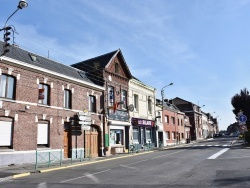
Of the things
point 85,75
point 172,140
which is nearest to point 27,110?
point 85,75

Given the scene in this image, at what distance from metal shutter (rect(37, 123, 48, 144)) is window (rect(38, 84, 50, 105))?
5.73ft

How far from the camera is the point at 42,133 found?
68.4 feet

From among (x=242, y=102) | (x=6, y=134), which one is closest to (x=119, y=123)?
(x=6, y=134)

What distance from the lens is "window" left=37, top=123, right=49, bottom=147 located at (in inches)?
809

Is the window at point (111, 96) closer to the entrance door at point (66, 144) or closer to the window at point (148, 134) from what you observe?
the entrance door at point (66, 144)

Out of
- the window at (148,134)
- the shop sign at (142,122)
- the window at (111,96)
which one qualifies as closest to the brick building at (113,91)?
the window at (111,96)

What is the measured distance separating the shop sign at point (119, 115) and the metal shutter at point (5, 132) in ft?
39.5

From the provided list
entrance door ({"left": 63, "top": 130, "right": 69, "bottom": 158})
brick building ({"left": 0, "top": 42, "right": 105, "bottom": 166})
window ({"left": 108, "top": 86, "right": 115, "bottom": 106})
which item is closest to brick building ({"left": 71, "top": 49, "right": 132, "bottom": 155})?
window ({"left": 108, "top": 86, "right": 115, "bottom": 106})

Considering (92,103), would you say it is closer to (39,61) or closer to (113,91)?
(113,91)

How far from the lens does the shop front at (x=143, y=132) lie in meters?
33.9

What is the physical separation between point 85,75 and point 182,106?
55.5 m

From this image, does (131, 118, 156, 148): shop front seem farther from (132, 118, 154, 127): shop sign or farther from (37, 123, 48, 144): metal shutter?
(37, 123, 48, 144): metal shutter

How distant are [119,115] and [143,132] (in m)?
7.01

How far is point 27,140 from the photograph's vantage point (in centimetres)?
1928
